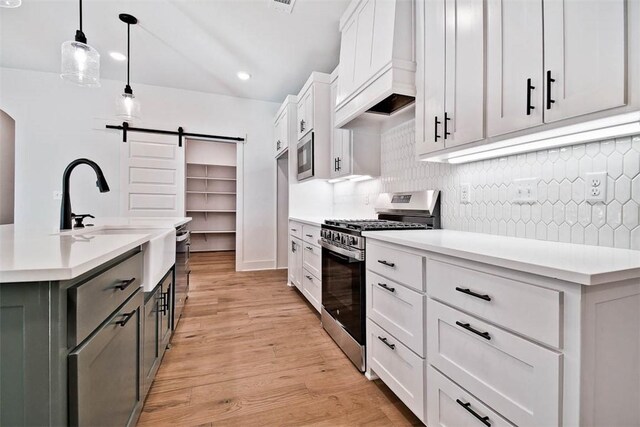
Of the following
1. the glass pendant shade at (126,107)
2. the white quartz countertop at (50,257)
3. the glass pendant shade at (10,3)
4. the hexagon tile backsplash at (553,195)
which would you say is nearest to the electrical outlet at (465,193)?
the hexagon tile backsplash at (553,195)

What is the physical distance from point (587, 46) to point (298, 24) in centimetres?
246

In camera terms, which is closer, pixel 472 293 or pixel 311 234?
pixel 472 293

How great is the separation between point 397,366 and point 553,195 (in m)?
1.13

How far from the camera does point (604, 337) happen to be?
2.66 ft

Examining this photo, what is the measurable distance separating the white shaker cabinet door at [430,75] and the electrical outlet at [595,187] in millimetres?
644

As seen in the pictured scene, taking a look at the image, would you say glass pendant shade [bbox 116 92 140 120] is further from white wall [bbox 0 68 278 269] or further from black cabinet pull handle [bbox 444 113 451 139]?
black cabinet pull handle [bbox 444 113 451 139]

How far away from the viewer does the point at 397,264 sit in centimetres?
151

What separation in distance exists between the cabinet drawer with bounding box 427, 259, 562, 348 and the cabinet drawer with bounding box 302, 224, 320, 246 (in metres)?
1.58

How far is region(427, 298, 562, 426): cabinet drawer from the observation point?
837mm

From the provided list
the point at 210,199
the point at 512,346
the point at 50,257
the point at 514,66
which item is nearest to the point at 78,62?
the point at 50,257

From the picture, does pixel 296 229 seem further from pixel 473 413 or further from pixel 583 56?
pixel 583 56

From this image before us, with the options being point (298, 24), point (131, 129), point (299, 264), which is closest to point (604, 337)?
point (299, 264)

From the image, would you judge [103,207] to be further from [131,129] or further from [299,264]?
[299,264]

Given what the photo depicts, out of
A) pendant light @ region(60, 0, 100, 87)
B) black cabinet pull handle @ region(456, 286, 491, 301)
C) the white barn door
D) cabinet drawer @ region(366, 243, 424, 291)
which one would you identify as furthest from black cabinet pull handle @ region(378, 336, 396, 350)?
the white barn door
